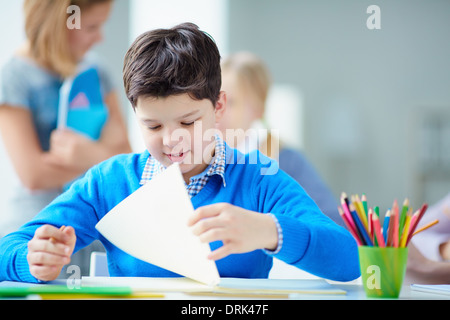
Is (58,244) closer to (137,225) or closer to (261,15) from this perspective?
(137,225)

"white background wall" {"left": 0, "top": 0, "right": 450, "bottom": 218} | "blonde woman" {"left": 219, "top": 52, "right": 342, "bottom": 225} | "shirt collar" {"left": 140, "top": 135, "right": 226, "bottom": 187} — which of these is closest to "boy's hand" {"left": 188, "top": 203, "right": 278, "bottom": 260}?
"shirt collar" {"left": 140, "top": 135, "right": 226, "bottom": 187}

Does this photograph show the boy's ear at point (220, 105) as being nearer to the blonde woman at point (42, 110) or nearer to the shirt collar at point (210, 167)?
the shirt collar at point (210, 167)

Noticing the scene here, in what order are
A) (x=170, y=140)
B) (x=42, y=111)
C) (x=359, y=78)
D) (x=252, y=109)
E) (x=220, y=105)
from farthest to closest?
(x=359, y=78) → (x=252, y=109) → (x=42, y=111) → (x=220, y=105) → (x=170, y=140)

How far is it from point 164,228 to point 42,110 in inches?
41.6

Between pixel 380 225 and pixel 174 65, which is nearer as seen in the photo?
pixel 380 225

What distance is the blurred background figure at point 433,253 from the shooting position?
3.59 feet

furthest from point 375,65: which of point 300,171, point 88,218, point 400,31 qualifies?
point 88,218

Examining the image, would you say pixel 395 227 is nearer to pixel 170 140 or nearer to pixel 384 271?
pixel 384 271

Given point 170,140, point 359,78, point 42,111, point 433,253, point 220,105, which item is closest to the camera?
point 170,140

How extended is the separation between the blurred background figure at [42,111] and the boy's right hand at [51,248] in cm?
90

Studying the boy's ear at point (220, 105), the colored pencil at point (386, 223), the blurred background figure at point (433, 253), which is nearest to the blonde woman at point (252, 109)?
the blurred background figure at point (433, 253)

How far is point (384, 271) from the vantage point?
2.56ft

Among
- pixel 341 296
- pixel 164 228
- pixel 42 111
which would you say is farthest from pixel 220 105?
pixel 42 111
